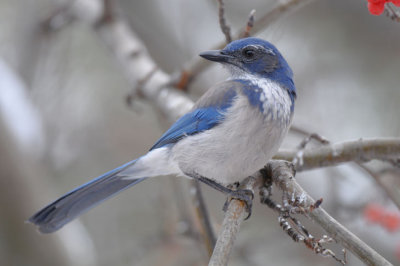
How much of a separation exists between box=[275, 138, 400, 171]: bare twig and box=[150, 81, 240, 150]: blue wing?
56 cm

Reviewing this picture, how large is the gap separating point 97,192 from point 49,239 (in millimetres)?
1835

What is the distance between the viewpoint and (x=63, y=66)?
649 centimetres

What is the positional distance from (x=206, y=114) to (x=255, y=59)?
0.62 metres

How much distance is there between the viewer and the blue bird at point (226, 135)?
11.6ft

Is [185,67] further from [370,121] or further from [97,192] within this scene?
[370,121]

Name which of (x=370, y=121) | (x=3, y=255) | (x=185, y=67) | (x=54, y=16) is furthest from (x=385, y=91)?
(x=3, y=255)

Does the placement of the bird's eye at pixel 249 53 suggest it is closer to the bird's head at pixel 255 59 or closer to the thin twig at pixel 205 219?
the bird's head at pixel 255 59

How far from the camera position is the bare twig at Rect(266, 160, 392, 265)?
2.56 metres

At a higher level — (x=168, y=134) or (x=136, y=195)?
(x=136, y=195)

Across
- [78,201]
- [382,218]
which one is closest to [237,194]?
[78,201]

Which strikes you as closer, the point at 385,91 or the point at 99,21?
the point at 99,21

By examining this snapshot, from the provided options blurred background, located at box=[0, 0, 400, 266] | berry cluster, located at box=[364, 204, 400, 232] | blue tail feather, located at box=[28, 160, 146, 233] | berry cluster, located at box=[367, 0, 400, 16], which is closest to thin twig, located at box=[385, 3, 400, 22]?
berry cluster, located at box=[367, 0, 400, 16]

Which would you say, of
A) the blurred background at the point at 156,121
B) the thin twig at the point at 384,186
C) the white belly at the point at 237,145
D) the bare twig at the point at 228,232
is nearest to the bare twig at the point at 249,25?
the white belly at the point at 237,145

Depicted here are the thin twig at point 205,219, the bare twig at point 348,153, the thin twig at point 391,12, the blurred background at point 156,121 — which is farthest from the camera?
the blurred background at point 156,121
